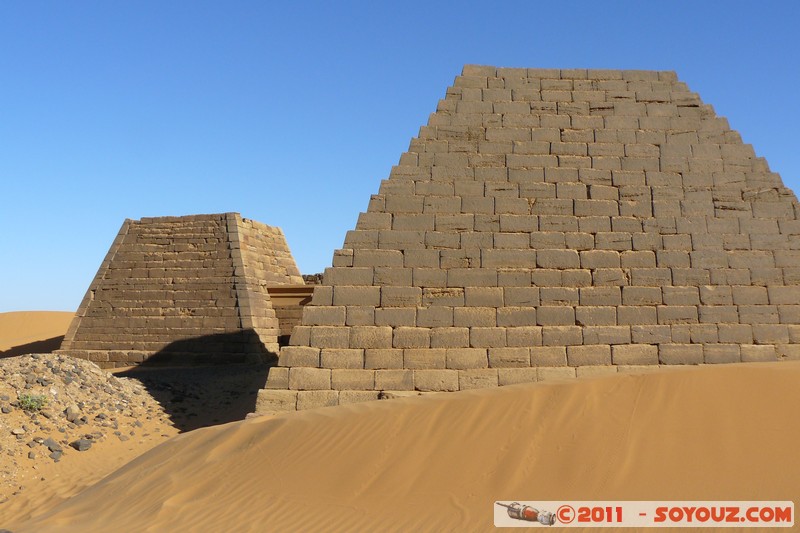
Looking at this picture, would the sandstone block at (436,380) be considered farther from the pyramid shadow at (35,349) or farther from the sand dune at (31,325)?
the sand dune at (31,325)

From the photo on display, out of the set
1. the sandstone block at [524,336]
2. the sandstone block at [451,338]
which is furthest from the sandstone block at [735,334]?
the sandstone block at [451,338]

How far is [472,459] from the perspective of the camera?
21.9 feet

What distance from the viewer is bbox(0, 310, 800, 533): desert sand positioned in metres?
5.70

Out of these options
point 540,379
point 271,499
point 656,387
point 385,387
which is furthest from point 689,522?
point 385,387

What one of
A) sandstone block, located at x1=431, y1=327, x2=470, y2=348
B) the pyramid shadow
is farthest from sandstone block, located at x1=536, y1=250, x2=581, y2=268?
the pyramid shadow

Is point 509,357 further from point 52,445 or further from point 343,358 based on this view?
point 52,445

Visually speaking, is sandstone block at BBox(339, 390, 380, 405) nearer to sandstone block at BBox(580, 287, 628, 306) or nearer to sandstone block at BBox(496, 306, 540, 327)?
sandstone block at BBox(496, 306, 540, 327)

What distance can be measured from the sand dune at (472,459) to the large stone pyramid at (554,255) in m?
1.62

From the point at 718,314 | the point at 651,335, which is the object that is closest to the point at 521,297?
the point at 651,335

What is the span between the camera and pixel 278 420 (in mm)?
8641

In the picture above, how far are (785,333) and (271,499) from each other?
24.4ft

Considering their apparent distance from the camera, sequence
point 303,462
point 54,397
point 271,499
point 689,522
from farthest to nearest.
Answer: point 54,397, point 303,462, point 271,499, point 689,522

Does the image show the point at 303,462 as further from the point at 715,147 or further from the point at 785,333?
the point at 715,147

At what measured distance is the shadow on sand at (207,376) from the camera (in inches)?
575
